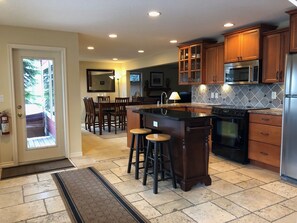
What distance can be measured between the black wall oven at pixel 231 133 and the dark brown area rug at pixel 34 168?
8.88ft

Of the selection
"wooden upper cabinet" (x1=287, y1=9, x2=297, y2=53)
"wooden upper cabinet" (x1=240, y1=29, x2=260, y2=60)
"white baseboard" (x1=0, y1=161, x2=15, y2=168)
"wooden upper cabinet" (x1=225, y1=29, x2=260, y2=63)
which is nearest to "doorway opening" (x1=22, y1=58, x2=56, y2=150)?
"white baseboard" (x1=0, y1=161, x2=15, y2=168)

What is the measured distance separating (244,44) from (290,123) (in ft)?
5.65

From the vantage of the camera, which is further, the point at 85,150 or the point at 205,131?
the point at 85,150

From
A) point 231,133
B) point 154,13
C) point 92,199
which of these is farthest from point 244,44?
point 92,199

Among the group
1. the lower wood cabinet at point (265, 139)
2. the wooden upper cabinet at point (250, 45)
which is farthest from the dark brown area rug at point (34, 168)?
the wooden upper cabinet at point (250, 45)

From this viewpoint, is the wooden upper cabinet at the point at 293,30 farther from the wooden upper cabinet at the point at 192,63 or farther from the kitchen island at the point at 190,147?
the wooden upper cabinet at the point at 192,63

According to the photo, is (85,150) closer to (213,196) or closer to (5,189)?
(5,189)

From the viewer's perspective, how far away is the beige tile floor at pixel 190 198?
8.09 ft

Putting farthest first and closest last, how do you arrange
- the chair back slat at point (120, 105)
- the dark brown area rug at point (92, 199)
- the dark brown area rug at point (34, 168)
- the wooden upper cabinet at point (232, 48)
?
the chair back slat at point (120, 105)
the wooden upper cabinet at point (232, 48)
the dark brown area rug at point (34, 168)
the dark brown area rug at point (92, 199)

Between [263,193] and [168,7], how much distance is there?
2670 mm

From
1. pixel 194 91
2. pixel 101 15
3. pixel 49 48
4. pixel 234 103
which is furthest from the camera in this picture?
pixel 194 91

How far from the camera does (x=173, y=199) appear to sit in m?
2.85

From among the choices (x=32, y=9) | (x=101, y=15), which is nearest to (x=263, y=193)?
(x=101, y=15)

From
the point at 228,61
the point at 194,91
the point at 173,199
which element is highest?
the point at 228,61
